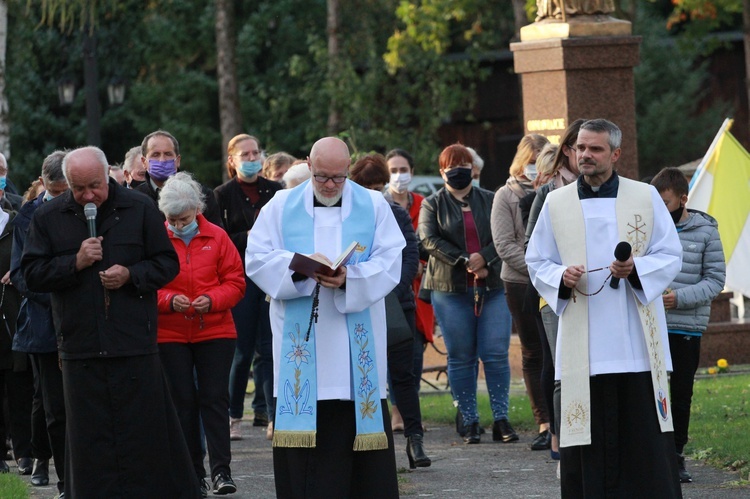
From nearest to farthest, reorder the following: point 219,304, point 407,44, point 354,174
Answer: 1. point 219,304
2. point 354,174
3. point 407,44

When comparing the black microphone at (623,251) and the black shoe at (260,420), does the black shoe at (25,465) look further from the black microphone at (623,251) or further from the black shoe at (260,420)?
the black microphone at (623,251)

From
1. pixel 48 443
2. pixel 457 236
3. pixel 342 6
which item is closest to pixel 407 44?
pixel 342 6

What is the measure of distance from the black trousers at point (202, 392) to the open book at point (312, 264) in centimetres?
183

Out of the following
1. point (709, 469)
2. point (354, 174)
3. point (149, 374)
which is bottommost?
point (709, 469)

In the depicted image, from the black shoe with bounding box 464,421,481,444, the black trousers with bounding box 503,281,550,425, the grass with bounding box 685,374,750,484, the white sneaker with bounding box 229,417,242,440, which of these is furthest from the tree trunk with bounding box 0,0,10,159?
the black trousers with bounding box 503,281,550,425

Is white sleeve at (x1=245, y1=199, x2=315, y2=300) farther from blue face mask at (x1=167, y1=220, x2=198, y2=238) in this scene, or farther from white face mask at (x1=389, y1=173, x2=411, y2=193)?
white face mask at (x1=389, y1=173, x2=411, y2=193)

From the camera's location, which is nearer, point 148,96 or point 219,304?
point 219,304

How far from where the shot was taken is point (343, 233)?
789 cm

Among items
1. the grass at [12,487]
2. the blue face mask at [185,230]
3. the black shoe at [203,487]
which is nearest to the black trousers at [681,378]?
the black shoe at [203,487]

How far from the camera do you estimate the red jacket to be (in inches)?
359

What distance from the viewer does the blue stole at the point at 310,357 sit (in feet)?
25.3

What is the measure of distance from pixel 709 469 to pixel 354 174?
3.05 m

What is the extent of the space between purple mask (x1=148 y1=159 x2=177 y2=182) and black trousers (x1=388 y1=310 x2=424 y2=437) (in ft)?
Result: 5.94

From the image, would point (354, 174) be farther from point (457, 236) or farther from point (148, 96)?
point (148, 96)
